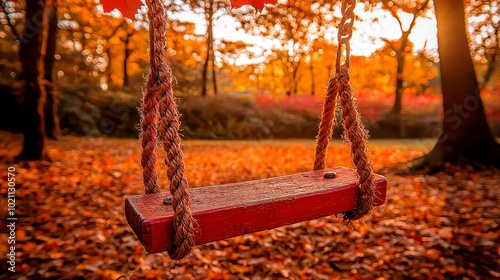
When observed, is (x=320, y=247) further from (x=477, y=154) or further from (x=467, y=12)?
(x=467, y=12)

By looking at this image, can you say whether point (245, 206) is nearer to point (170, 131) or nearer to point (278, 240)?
point (170, 131)

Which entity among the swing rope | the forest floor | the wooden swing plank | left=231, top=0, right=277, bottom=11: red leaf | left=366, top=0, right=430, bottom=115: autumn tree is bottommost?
the forest floor

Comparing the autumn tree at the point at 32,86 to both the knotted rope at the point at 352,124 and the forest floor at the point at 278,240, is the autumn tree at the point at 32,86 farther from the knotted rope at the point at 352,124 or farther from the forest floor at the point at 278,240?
the knotted rope at the point at 352,124

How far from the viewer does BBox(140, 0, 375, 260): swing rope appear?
3.97 feet

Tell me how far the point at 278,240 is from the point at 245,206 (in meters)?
2.61

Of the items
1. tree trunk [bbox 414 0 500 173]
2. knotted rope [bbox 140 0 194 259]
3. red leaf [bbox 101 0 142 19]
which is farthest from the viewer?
tree trunk [bbox 414 0 500 173]

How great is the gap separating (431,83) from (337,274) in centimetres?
2948

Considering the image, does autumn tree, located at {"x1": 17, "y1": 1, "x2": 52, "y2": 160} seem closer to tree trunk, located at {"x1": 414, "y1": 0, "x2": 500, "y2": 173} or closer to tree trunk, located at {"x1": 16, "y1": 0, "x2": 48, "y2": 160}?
tree trunk, located at {"x1": 16, "y1": 0, "x2": 48, "y2": 160}

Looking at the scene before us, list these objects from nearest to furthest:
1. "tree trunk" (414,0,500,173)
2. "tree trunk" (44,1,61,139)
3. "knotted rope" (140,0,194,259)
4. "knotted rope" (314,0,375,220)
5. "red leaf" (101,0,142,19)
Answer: "knotted rope" (140,0,194,259) < "knotted rope" (314,0,375,220) < "red leaf" (101,0,142,19) < "tree trunk" (414,0,500,173) < "tree trunk" (44,1,61,139)

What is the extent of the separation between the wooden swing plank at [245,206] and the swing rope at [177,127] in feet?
0.18

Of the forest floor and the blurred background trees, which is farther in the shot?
the blurred background trees

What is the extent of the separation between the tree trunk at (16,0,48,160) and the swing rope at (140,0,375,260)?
20.2 ft

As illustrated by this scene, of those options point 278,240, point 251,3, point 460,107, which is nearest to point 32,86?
point 278,240

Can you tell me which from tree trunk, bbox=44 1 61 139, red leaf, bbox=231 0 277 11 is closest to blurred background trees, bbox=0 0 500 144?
tree trunk, bbox=44 1 61 139
